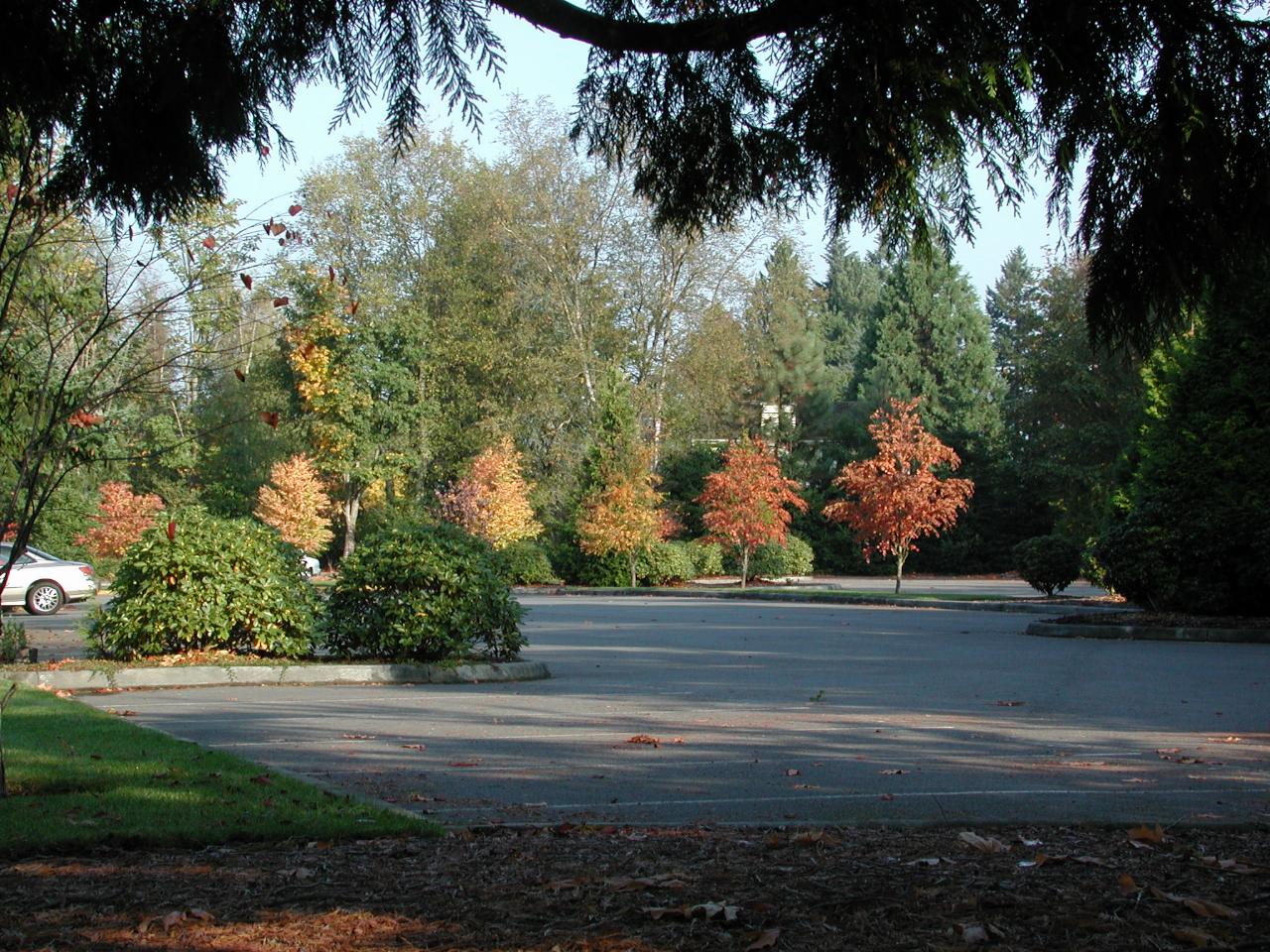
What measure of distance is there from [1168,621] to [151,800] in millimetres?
18174

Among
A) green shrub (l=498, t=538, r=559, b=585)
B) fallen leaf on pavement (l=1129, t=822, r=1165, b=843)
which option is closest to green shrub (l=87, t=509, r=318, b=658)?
fallen leaf on pavement (l=1129, t=822, r=1165, b=843)

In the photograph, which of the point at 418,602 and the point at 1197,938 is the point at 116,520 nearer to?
the point at 418,602

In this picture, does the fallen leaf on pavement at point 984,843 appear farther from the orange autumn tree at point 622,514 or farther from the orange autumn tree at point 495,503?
the orange autumn tree at point 495,503

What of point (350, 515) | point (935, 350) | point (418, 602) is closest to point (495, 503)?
point (350, 515)

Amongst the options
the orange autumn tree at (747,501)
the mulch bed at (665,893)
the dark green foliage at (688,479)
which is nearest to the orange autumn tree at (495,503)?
the dark green foliage at (688,479)

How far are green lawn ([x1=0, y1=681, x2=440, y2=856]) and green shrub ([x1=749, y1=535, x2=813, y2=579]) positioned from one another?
37.6m

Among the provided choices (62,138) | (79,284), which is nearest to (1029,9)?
(62,138)

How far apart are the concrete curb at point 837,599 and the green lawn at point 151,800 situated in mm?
20383

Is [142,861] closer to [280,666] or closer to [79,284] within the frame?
[280,666]

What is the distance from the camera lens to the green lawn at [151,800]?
5.94 m

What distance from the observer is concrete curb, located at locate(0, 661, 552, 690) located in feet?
43.8

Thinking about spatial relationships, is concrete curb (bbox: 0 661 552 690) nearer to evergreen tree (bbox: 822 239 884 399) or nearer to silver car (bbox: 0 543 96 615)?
silver car (bbox: 0 543 96 615)

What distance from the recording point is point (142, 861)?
5.53 metres

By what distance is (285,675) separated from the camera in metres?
14.0
